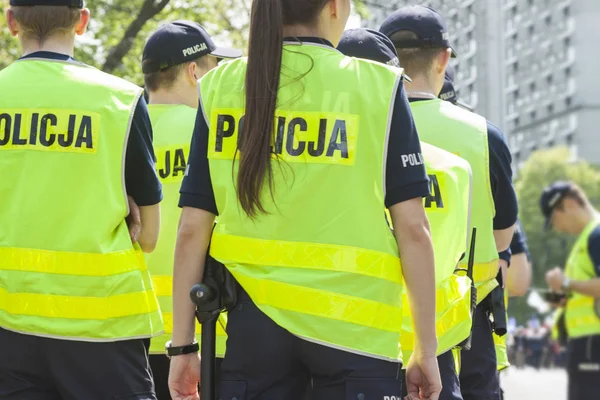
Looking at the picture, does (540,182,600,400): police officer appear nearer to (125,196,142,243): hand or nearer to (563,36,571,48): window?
(125,196,142,243): hand

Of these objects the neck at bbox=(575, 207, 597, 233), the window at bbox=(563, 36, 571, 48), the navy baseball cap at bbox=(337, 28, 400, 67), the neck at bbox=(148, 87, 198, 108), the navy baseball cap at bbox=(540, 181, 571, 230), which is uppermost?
the window at bbox=(563, 36, 571, 48)

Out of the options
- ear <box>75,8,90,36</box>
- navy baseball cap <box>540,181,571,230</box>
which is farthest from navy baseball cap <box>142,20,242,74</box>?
navy baseball cap <box>540,181,571,230</box>

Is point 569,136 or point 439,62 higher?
point 569,136

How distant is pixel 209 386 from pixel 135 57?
10.7 meters

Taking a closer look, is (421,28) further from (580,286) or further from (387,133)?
(580,286)

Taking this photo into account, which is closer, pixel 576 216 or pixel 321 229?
pixel 321 229

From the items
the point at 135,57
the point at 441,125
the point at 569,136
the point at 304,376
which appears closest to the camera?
the point at 304,376

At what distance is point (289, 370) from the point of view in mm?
3365

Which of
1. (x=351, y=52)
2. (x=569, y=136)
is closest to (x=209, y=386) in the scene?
(x=351, y=52)

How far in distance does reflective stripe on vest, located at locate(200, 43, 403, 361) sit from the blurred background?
30.9 ft

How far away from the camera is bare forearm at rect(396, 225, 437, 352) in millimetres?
3447

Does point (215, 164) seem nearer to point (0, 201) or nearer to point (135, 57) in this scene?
point (0, 201)

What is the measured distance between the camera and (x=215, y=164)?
3.56 m

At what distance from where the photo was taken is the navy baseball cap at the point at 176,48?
569 centimetres
